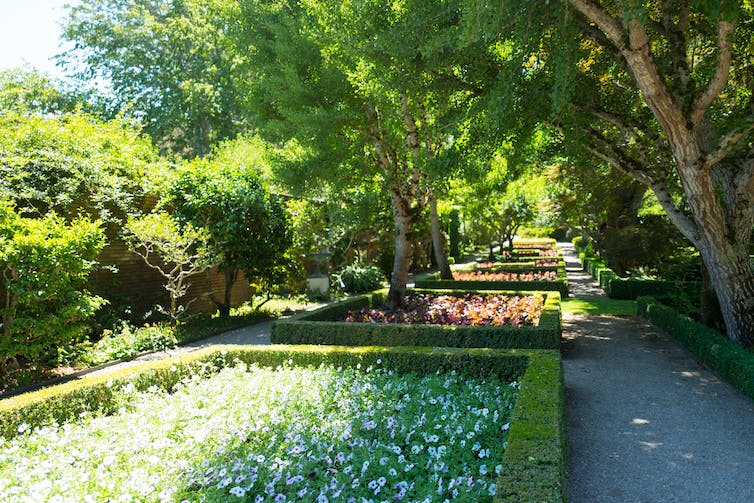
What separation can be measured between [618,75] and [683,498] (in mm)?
7527

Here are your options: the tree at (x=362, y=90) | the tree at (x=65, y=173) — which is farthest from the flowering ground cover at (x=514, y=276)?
the tree at (x=65, y=173)

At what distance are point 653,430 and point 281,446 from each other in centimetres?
342

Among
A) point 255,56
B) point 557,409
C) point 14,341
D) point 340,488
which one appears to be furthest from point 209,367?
point 255,56

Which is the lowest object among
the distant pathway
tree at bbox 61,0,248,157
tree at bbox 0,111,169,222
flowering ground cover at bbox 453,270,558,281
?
the distant pathway

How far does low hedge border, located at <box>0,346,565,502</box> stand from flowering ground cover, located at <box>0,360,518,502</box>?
8.1 inches

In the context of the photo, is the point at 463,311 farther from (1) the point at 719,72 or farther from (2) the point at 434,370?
(1) the point at 719,72

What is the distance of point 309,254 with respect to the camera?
14.8m

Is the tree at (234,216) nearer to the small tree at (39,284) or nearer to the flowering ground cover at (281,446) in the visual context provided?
the small tree at (39,284)

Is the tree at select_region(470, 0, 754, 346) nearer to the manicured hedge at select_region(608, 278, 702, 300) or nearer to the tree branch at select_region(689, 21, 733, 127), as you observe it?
the tree branch at select_region(689, 21, 733, 127)

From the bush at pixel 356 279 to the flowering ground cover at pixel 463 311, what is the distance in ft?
18.0

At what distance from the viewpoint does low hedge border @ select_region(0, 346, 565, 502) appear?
113 inches

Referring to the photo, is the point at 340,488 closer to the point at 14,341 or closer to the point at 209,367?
the point at 209,367

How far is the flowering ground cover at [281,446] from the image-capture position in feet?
10.4

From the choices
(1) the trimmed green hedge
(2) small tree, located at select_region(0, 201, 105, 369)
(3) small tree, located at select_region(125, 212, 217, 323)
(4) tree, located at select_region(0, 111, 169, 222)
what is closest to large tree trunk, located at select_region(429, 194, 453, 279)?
(3) small tree, located at select_region(125, 212, 217, 323)
